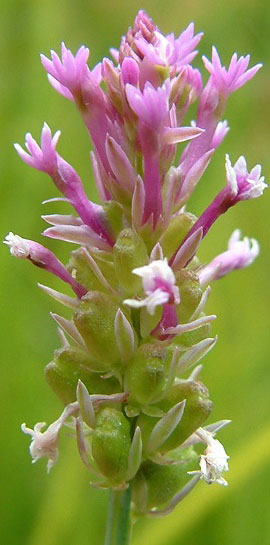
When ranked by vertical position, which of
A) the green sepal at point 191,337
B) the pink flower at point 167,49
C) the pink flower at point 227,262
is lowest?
the green sepal at point 191,337

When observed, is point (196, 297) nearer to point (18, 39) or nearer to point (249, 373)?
point (249, 373)

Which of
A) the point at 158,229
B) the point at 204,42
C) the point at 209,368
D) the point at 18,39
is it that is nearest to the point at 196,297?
the point at 158,229

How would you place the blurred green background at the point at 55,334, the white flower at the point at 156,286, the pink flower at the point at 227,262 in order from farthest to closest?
the blurred green background at the point at 55,334 → the pink flower at the point at 227,262 → the white flower at the point at 156,286

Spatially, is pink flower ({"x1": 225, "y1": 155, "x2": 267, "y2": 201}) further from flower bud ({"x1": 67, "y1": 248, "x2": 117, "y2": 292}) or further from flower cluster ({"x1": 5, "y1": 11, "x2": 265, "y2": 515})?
flower bud ({"x1": 67, "y1": 248, "x2": 117, "y2": 292})

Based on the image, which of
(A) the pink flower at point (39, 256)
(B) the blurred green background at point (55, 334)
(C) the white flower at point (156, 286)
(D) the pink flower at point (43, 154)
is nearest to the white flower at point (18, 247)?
(A) the pink flower at point (39, 256)

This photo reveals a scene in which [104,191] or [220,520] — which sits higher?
[104,191]

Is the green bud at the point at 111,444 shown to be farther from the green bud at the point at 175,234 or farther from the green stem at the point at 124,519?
the green bud at the point at 175,234
